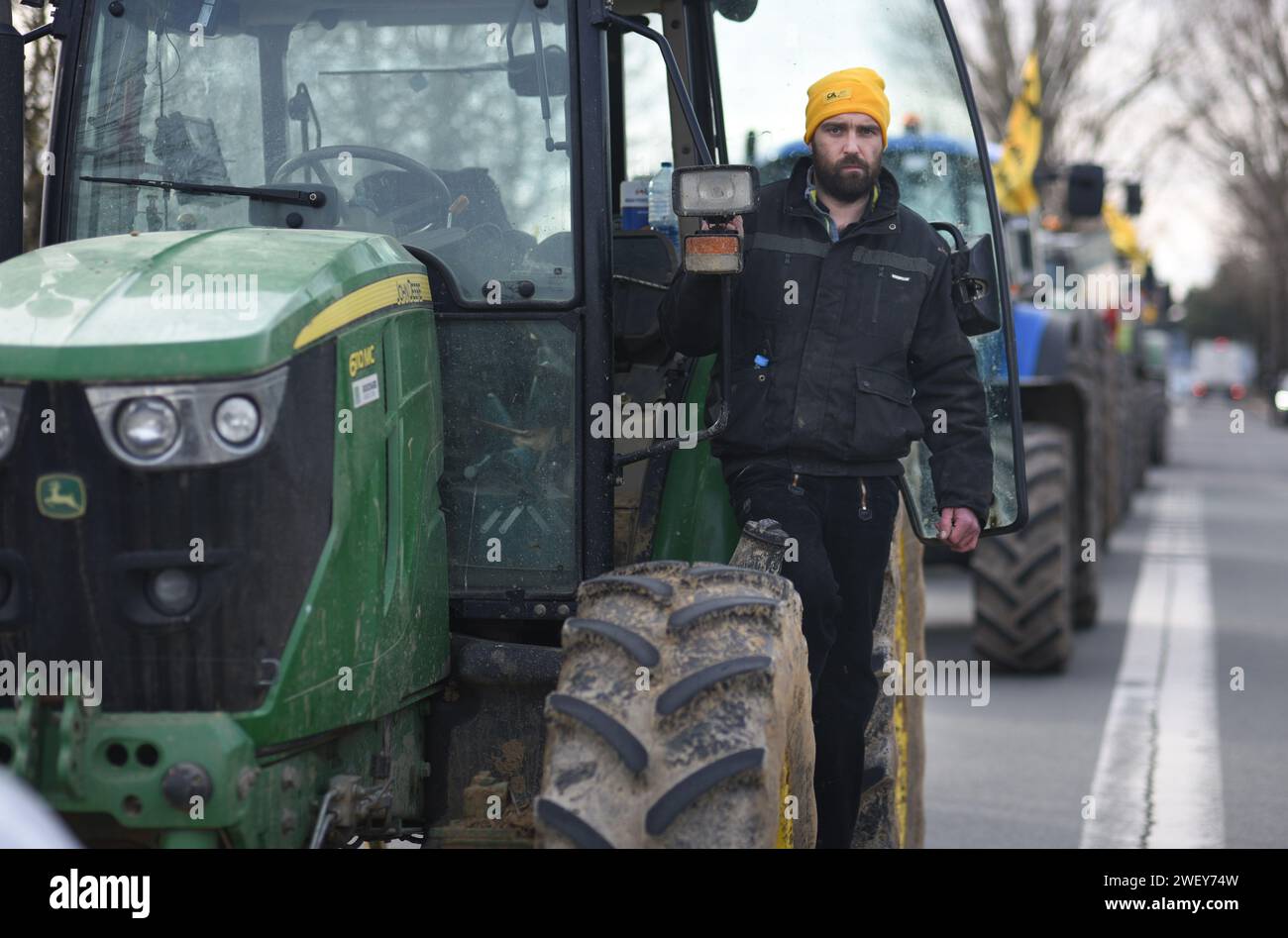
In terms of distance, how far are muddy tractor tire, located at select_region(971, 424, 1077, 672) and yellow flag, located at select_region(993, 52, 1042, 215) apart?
117 inches

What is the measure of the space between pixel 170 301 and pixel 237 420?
0.88 feet

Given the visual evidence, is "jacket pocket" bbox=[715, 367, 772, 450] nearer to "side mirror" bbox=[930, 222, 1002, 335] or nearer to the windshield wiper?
"side mirror" bbox=[930, 222, 1002, 335]

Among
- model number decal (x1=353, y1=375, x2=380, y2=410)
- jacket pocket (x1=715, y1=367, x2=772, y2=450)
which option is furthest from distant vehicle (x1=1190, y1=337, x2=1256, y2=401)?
model number decal (x1=353, y1=375, x2=380, y2=410)

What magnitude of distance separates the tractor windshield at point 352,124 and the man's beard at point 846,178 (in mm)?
691

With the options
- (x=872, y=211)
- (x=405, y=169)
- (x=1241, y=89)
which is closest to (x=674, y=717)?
(x=405, y=169)

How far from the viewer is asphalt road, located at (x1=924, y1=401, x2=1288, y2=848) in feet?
24.6

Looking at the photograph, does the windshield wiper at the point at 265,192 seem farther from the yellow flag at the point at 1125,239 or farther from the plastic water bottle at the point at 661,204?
the yellow flag at the point at 1125,239

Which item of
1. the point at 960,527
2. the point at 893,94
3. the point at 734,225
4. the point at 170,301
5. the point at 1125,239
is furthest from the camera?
the point at 1125,239

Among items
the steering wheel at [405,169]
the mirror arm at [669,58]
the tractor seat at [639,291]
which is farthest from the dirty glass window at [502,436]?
the tractor seat at [639,291]

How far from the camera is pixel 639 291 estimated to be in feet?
17.6

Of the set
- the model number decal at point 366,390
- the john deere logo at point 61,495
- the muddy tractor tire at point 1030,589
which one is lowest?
the muddy tractor tire at point 1030,589

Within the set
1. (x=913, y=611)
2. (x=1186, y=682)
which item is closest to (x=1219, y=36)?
(x=1186, y=682)

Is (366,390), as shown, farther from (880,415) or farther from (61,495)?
(880,415)

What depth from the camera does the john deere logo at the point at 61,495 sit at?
365cm
